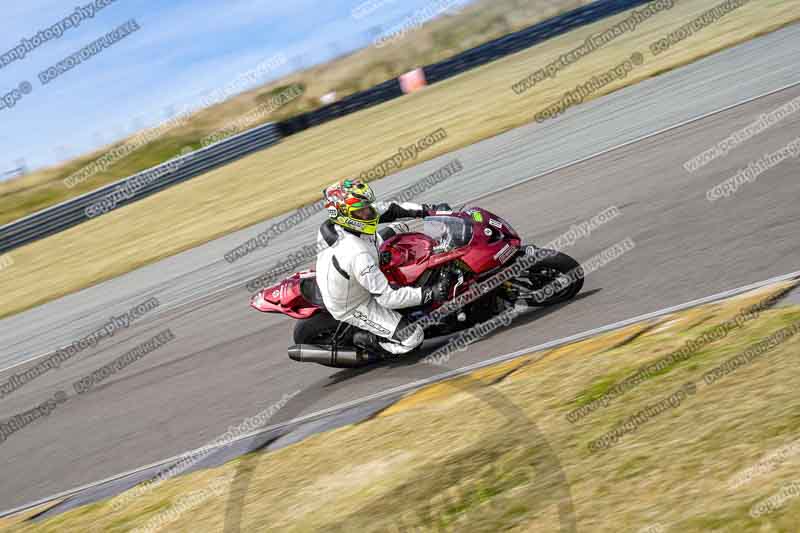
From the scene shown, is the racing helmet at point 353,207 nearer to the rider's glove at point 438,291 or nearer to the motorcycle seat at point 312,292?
the rider's glove at point 438,291

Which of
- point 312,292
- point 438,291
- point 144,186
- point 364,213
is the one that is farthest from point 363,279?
point 144,186

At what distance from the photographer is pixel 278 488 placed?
5812mm

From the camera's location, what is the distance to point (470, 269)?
724 centimetres

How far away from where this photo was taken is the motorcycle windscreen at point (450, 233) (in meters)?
7.27

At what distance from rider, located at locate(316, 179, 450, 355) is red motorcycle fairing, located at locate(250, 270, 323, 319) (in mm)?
325

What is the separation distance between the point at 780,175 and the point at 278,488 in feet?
20.6

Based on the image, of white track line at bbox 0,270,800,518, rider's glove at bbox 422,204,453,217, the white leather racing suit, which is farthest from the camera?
rider's glove at bbox 422,204,453,217

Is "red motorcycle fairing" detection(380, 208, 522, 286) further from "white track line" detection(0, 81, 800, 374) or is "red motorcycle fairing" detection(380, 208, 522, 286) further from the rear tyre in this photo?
"white track line" detection(0, 81, 800, 374)

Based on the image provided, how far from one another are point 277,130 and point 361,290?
90.1ft

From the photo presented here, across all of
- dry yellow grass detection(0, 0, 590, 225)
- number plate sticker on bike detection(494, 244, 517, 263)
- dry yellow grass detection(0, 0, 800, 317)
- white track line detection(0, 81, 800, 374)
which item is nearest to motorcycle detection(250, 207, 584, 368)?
number plate sticker on bike detection(494, 244, 517, 263)

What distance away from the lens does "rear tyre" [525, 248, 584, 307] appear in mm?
7297

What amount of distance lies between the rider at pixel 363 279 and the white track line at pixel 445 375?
55 cm

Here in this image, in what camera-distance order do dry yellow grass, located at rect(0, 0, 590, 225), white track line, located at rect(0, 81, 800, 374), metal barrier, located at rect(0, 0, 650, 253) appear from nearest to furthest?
white track line, located at rect(0, 81, 800, 374) → metal barrier, located at rect(0, 0, 650, 253) → dry yellow grass, located at rect(0, 0, 590, 225)

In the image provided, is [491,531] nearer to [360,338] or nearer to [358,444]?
[358,444]
